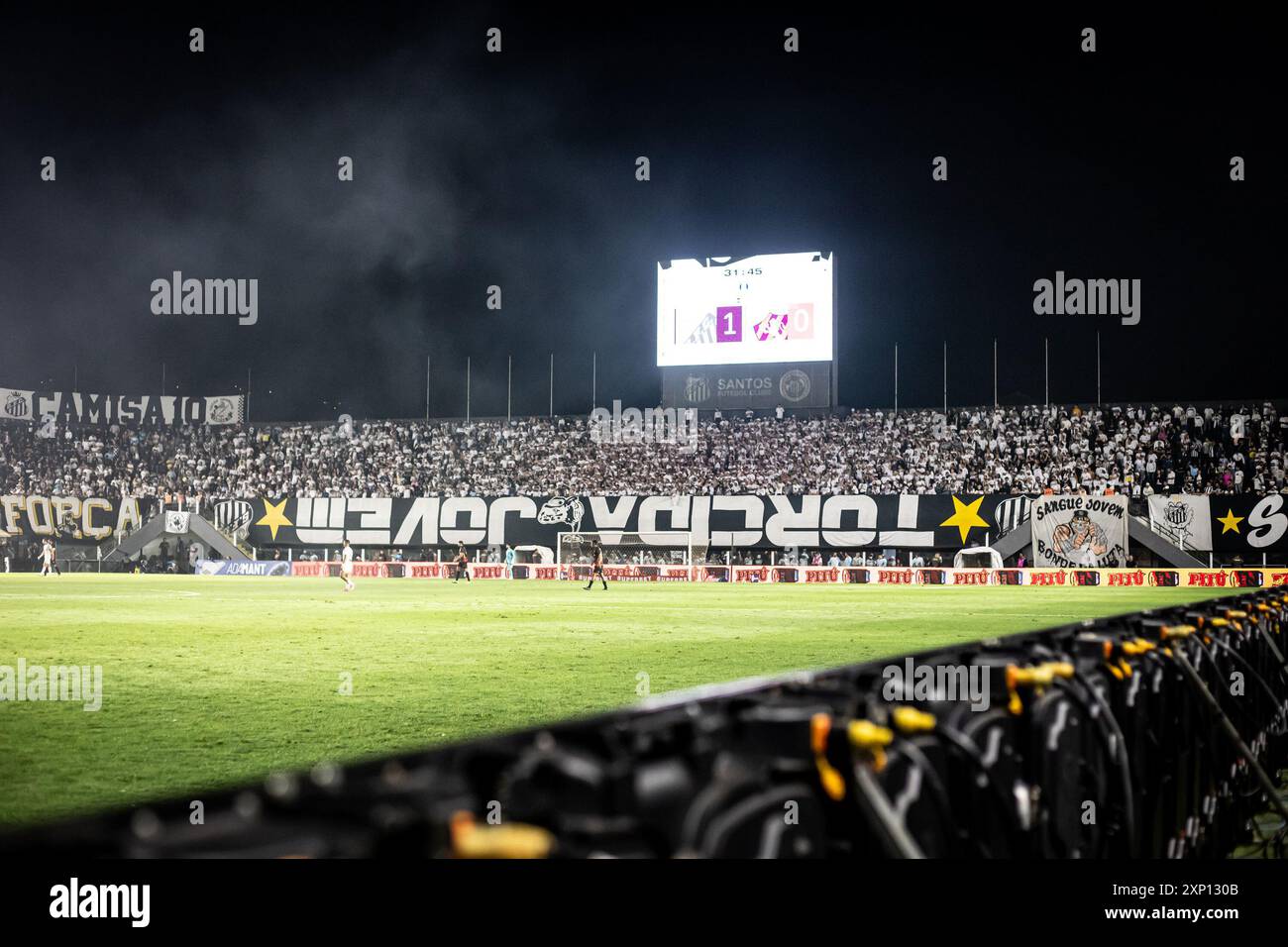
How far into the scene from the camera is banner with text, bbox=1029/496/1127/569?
41.7m

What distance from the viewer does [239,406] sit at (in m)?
68.6

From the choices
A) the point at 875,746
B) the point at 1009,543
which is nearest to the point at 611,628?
the point at 875,746

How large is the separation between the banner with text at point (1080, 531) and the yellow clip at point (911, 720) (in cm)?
4192

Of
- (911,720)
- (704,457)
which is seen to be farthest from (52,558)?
(911,720)

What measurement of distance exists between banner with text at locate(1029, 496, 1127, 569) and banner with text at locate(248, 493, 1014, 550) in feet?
6.29

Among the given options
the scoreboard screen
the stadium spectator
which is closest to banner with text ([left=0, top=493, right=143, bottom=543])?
the stadium spectator

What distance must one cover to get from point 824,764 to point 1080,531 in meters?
42.9

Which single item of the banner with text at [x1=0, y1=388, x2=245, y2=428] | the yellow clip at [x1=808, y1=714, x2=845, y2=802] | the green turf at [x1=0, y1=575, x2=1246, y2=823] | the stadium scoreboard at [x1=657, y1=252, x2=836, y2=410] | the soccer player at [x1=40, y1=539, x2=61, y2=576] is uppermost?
the stadium scoreboard at [x1=657, y1=252, x2=836, y2=410]

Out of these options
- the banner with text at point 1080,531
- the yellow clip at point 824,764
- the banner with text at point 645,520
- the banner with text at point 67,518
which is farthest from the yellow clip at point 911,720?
the banner with text at point 67,518

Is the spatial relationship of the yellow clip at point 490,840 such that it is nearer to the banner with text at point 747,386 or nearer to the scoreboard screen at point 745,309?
the scoreboard screen at point 745,309

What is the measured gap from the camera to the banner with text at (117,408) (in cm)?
6731

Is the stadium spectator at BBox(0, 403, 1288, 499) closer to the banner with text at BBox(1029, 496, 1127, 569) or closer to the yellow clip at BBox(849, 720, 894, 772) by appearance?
the banner with text at BBox(1029, 496, 1127, 569)

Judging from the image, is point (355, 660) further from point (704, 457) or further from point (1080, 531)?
point (704, 457)
